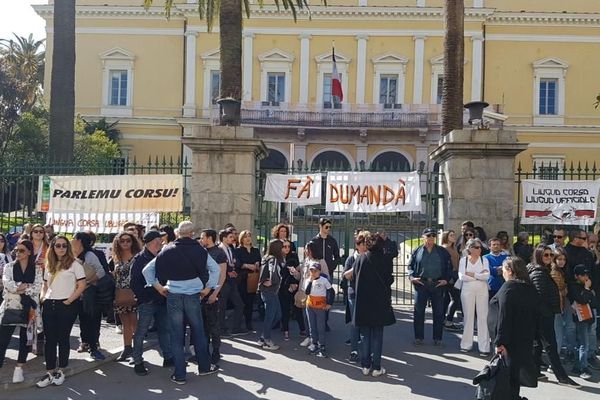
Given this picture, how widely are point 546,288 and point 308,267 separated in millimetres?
3025

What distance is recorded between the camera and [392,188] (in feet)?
39.2

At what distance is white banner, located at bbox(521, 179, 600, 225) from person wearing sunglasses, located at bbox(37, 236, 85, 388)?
825 cm

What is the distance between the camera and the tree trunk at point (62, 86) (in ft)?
51.9

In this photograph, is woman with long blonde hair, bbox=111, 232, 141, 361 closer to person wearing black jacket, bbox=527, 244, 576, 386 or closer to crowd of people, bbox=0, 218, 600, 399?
crowd of people, bbox=0, 218, 600, 399

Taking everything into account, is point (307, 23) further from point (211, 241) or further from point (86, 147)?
point (211, 241)

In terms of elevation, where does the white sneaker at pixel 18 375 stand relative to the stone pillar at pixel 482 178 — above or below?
below

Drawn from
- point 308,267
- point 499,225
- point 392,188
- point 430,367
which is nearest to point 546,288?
point 430,367

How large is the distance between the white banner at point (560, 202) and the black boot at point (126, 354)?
7528 mm

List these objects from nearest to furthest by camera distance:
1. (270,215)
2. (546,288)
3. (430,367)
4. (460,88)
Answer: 1. (546,288)
2. (430,367)
3. (270,215)
4. (460,88)

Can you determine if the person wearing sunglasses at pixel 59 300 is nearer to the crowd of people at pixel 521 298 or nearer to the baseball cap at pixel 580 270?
the crowd of people at pixel 521 298

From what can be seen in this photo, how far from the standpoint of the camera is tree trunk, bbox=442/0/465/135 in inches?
558

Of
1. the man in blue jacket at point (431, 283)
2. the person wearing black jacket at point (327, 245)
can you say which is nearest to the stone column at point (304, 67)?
the person wearing black jacket at point (327, 245)

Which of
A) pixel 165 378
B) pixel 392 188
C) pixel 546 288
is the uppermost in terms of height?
pixel 392 188

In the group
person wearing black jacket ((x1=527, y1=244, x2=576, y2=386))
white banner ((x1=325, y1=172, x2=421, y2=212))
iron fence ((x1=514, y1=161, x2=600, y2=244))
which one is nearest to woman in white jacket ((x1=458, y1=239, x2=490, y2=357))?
person wearing black jacket ((x1=527, y1=244, x2=576, y2=386))
